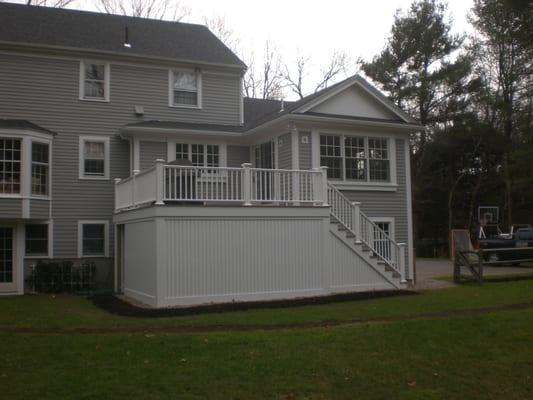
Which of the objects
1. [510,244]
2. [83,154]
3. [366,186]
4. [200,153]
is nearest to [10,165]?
[83,154]

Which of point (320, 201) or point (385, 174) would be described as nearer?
point (320, 201)

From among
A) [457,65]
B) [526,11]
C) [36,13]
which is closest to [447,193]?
[457,65]

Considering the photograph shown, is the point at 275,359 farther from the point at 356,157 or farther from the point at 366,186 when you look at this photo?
the point at 356,157

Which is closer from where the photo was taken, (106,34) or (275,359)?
(275,359)

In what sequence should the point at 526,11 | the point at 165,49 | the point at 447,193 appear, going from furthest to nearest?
the point at 447,193, the point at 165,49, the point at 526,11

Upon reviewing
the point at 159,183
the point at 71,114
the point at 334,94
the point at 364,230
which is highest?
the point at 334,94

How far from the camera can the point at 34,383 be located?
6637mm

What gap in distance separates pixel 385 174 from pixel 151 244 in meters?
8.35

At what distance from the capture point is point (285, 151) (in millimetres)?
17266

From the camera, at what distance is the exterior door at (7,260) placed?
1687 centimetres

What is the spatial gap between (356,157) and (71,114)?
29.2 ft

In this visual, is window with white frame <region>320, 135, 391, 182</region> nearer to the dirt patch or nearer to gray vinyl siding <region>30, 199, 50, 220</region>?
the dirt patch

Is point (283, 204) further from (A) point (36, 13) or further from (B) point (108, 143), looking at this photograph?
(A) point (36, 13)

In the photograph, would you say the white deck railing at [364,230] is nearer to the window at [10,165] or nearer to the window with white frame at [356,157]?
the window with white frame at [356,157]
